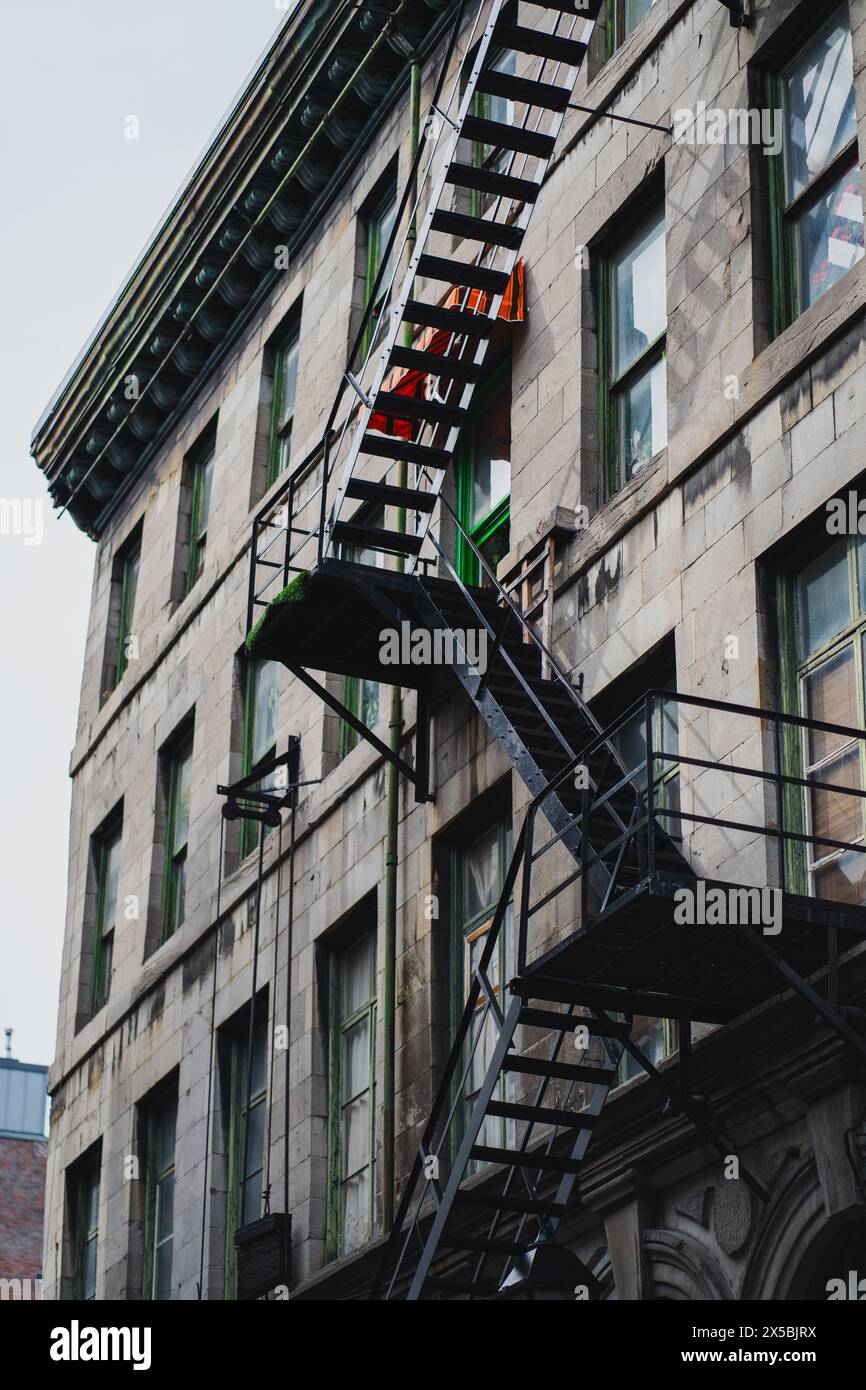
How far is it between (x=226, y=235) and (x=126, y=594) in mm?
5889

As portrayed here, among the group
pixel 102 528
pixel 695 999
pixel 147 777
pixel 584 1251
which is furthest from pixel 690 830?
pixel 102 528

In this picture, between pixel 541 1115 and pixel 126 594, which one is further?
pixel 126 594

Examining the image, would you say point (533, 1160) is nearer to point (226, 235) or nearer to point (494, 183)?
point (494, 183)

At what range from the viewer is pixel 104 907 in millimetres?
29562

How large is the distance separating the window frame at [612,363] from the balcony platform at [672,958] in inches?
196

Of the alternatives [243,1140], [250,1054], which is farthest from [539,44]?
[243,1140]

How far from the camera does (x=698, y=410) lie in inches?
666

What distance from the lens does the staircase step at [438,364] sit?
19.0m

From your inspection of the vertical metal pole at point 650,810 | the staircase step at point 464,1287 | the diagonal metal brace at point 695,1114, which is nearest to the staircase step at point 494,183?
the vertical metal pole at point 650,810

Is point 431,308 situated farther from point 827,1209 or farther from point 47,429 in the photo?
point 47,429

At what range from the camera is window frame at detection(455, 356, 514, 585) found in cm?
2072

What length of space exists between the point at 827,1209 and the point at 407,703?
837 centimetres
